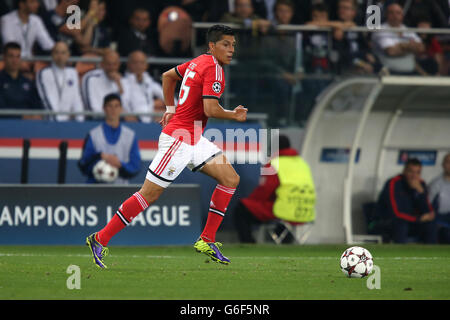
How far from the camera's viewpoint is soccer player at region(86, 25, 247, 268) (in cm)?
861

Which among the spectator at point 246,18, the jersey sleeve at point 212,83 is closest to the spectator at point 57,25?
the spectator at point 246,18

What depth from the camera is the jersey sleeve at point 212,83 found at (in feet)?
28.2

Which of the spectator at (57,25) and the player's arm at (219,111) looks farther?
the spectator at (57,25)

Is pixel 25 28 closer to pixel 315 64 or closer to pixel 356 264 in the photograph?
pixel 315 64

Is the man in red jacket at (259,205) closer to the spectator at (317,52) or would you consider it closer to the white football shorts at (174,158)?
the spectator at (317,52)

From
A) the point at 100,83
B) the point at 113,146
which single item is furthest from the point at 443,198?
the point at 100,83

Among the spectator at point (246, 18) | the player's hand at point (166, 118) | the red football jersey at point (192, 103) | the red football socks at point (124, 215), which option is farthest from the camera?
the spectator at point (246, 18)

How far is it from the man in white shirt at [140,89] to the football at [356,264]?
23.7 feet

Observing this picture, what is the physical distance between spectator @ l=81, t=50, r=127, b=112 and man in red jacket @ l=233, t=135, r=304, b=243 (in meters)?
2.90

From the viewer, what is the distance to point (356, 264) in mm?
8109

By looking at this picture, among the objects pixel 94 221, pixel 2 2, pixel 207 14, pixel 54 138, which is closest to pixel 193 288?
pixel 94 221

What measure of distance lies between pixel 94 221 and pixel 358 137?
455 centimetres

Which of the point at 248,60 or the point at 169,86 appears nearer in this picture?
the point at 169,86

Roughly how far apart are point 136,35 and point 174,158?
690cm
